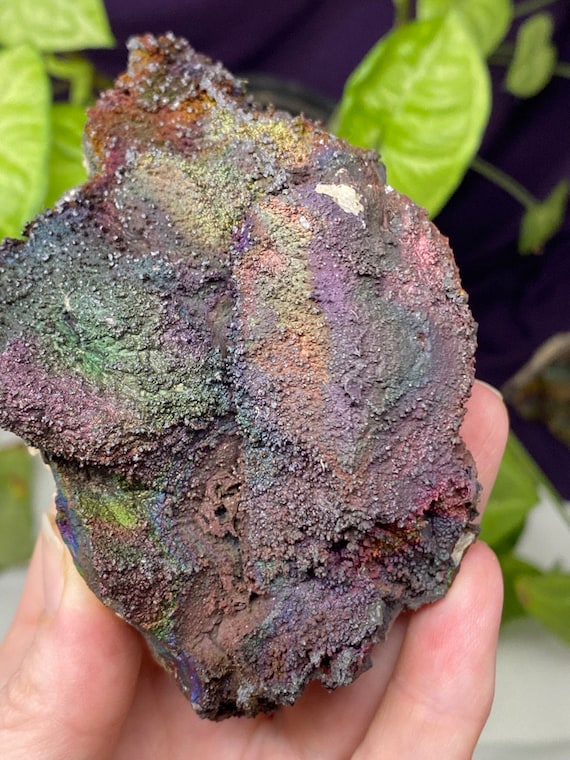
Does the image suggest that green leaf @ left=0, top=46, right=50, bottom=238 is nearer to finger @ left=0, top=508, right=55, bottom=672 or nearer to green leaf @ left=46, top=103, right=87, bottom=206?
green leaf @ left=46, top=103, right=87, bottom=206

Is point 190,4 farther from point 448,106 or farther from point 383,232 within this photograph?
point 383,232

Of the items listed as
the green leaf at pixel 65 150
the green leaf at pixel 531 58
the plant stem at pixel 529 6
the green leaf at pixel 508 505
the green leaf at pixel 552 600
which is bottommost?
the green leaf at pixel 552 600

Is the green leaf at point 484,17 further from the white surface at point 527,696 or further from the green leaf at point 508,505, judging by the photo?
the white surface at point 527,696

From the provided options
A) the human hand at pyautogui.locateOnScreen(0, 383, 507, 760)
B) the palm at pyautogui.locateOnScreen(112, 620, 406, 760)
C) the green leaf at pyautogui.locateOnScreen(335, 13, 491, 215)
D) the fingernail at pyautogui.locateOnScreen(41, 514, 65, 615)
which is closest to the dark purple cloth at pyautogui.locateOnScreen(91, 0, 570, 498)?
the green leaf at pyautogui.locateOnScreen(335, 13, 491, 215)

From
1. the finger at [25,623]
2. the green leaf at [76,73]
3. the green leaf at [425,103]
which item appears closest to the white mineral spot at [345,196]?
the green leaf at [425,103]

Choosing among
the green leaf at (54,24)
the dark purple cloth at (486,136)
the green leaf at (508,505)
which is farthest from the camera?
the dark purple cloth at (486,136)

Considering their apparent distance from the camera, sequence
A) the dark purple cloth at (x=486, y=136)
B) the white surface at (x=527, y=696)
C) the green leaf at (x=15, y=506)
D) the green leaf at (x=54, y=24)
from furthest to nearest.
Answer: the dark purple cloth at (x=486, y=136) < the green leaf at (x=15, y=506) < the white surface at (x=527, y=696) < the green leaf at (x=54, y=24)

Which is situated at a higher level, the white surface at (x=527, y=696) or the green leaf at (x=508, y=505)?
the green leaf at (x=508, y=505)
